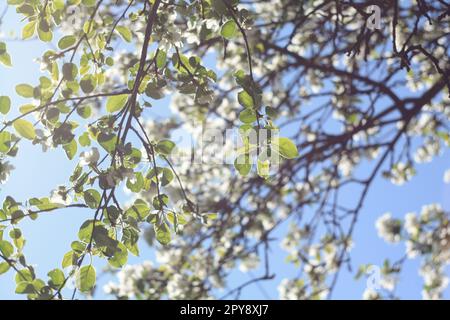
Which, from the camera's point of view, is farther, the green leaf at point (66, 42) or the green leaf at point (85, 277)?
the green leaf at point (66, 42)

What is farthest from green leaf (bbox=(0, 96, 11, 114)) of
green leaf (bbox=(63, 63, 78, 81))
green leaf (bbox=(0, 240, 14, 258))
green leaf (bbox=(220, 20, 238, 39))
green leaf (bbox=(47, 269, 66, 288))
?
green leaf (bbox=(220, 20, 238, 39))

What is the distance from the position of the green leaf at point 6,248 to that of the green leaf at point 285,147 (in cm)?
106

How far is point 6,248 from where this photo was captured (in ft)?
6.28

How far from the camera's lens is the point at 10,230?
1941 mm

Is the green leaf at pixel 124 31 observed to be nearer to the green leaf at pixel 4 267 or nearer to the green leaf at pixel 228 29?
the green leaf at pixel 228 29

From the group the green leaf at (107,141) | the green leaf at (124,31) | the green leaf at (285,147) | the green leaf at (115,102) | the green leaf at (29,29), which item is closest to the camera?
the green leaf at (285,147)

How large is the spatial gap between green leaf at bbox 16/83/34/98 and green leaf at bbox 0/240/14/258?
54 centimetres

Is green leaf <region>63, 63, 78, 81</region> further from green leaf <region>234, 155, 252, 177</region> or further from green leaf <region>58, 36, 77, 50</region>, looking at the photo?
green leaf <region>234, 155, 252, 177</region>

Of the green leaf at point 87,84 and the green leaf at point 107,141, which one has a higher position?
the green leaf at point 87,84

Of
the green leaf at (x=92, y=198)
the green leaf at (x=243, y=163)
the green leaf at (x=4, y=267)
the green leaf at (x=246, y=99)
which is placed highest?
the green leaf at (x=246, y=99)

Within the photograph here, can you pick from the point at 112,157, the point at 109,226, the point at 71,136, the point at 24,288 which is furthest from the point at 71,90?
the point at 24,288

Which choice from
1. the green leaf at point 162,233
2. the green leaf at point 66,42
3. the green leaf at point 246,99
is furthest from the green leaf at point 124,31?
the green leaf at point 162,233

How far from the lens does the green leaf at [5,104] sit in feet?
5.91
